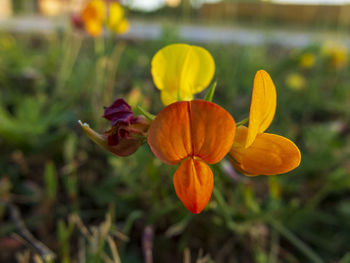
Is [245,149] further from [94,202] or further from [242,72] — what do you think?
[242,72]

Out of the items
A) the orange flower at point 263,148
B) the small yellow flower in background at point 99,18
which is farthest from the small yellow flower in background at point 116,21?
the orange flower at point 263,148

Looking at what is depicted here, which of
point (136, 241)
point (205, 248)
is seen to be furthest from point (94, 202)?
point (205, 248)

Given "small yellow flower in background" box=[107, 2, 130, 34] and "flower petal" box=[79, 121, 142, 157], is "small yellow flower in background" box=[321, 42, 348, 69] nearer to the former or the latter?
"small yellow flower in background" box=[107, 2, 130, 34]

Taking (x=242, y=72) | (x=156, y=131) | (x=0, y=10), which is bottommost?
(x=242, y=72)

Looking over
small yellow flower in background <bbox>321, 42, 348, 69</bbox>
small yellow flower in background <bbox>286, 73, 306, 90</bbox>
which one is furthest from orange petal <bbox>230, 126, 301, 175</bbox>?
small yellow flower in background <bbox>321, 42, 348, 69</bbox>

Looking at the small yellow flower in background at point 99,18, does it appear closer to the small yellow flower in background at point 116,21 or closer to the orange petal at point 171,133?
the small yellow flower in background at point 116,21
